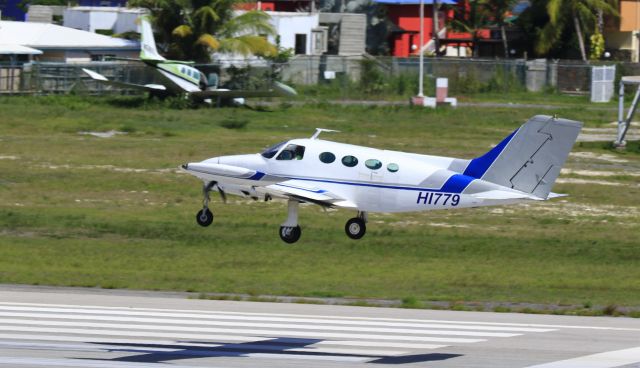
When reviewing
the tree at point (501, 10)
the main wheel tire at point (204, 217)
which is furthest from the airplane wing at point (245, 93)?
the main wheel tire at point (204, 217)

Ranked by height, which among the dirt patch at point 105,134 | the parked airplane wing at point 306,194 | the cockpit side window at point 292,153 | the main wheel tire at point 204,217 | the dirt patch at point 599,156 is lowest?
the dirt patch at point 599,156

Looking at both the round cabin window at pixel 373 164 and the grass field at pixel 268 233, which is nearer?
the round cabin window at pixel 373 164

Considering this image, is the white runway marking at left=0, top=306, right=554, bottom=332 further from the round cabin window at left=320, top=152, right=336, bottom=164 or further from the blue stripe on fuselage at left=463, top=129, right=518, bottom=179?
the round cabin window at left=320, top=152, right=336, bottom=164

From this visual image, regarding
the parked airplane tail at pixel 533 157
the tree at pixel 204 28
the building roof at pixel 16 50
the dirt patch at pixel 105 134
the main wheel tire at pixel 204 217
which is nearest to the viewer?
the parked airplane tail at pixel 533 157

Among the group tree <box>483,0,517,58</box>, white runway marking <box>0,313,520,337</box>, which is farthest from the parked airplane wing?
tree <box>483,0,517,58</box>

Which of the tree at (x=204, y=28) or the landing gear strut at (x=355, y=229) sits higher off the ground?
the tree at (x=204, y=28)

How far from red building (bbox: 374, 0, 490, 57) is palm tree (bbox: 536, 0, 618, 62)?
10.7 m

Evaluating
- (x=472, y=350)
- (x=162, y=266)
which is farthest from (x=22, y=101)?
(x=472, y=350)

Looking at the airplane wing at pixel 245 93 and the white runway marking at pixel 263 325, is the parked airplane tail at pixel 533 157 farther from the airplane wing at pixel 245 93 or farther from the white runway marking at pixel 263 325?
the airplane wing at pixel 245 93

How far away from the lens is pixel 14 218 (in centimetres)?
4706

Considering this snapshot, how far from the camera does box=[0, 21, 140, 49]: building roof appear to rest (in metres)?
86.3

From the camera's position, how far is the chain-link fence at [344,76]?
3130 inches

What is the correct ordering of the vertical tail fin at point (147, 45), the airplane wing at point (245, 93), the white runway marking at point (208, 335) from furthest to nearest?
the vertical tail fin at point (147, 45)
the airplane wing at point (245, 93)
the white runway marking at point (208, 335)

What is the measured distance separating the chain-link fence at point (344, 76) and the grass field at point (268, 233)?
1286cm
